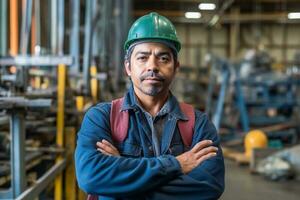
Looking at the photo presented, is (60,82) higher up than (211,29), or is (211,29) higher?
(211,29)

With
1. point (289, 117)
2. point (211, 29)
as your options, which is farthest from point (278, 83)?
point (211, 29)

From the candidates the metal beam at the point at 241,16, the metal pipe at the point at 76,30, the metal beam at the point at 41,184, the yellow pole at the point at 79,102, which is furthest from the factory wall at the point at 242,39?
the metal beam at the point at 41,184

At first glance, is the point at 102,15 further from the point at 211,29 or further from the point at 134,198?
the point at 211,29

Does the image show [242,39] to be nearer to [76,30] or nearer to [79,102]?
[76,30]

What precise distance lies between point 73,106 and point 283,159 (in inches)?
145

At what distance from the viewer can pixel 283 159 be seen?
7.30 m

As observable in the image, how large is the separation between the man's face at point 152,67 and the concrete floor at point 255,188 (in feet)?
12.0

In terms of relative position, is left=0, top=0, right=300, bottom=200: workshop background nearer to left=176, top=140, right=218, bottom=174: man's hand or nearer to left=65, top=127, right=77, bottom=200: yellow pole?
left=65, top=127, right=77, bottom=200: yellow pole

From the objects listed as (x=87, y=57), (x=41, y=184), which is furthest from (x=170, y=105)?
(x=87, y=57)

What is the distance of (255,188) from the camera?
650cm

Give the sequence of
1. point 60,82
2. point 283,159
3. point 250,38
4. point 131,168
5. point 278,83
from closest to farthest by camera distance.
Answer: point 131,168 < point 60,82 < point 283,159 < point 278,83 < point 250,38

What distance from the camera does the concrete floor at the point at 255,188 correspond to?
5.95m

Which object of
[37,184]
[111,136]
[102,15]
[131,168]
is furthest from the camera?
[102,15]

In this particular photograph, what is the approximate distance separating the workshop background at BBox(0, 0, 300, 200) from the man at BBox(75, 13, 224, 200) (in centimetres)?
103
